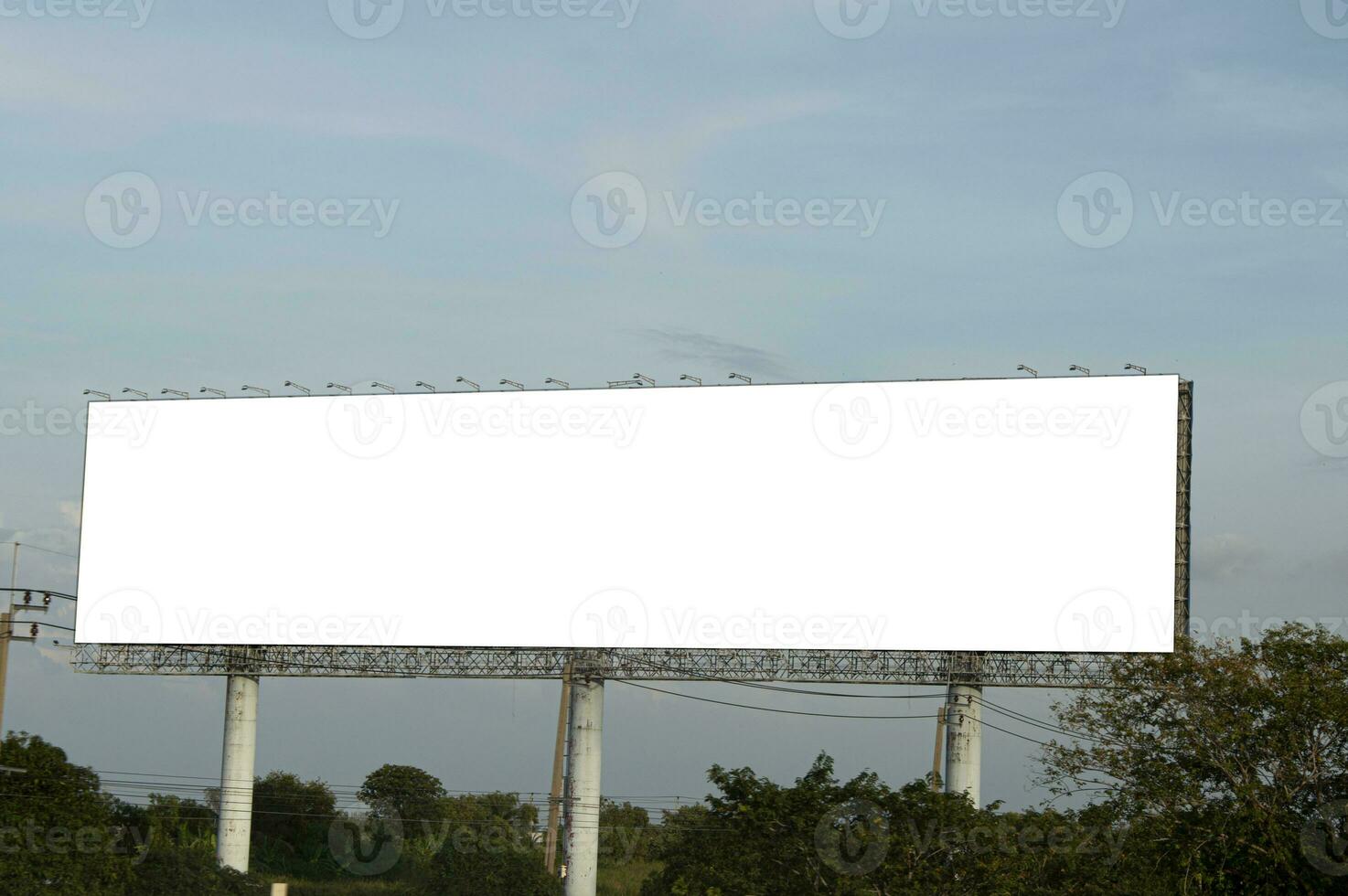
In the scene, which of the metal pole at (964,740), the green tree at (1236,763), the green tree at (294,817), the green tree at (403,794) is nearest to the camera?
the green tree at (1236,763)

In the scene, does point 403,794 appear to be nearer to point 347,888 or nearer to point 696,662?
point 347,888

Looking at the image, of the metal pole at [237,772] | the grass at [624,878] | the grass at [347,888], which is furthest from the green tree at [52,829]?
the grass at [624,878]

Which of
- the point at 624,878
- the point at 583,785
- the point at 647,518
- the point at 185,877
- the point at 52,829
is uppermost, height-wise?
the point at 647,518

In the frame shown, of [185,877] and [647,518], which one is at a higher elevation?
[647,518]

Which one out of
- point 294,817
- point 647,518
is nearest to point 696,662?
point 647,518

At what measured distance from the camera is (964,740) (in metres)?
37.3

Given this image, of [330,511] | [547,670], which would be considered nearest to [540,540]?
[547,670]

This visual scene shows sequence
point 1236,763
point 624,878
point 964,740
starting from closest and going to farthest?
point 1236,763
point 964,740
point 624,878

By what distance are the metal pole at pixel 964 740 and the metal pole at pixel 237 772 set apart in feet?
62.8

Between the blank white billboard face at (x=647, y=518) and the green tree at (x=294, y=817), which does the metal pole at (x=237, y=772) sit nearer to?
the blank white billboard face at (x=647, y=518)

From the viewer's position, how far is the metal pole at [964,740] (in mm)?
37094

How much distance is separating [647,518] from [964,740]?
9.65 meters

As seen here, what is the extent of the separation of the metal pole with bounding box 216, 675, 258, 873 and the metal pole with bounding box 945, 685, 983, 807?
1915 cm

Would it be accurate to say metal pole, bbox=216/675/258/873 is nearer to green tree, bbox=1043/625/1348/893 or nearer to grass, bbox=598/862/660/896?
grass, bbox=598/862/660/896
